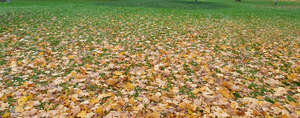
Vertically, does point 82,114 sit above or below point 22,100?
below

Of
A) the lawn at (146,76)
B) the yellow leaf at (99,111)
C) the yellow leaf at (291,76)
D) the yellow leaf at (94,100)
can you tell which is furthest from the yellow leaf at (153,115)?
the yellow leaf at (291,76)

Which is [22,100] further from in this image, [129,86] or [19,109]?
[129,86]

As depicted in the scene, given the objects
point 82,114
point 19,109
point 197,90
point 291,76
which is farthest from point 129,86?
point 291,76

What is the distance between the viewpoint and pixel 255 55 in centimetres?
618

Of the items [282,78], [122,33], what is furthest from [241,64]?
[122,33]

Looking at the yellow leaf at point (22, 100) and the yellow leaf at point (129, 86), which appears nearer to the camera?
the yellow leaf at point (22, 100)

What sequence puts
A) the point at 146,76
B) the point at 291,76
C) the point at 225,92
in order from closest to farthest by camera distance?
the point at 225,92 → the point at 146,76 → the point at 291,76

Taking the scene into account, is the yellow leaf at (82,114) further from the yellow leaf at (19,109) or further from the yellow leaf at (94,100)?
the yellow leaf at (19,109)

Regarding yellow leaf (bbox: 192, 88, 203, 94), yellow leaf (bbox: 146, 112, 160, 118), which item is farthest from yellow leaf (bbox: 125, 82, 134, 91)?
yellow leaf (bbox: 192, 88, 203, 94)

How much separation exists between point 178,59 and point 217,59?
120cm

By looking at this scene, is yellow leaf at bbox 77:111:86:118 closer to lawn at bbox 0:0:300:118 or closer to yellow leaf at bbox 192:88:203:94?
lawn at bbox 0:0:300:118

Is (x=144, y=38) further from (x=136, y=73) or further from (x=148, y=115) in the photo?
(x=148, y=115)

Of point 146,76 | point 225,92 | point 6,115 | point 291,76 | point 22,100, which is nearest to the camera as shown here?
point 6,115

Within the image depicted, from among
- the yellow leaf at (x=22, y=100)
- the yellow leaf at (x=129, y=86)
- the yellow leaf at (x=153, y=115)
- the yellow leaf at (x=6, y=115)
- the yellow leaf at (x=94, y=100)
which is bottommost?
the yellow leaf at (x=153, y=115)
